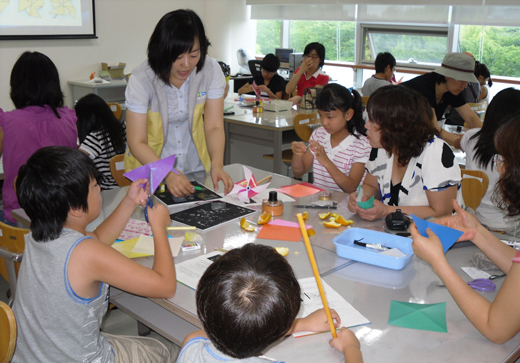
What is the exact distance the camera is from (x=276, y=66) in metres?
5.75

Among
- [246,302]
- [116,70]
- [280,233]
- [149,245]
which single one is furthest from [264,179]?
[116,70]

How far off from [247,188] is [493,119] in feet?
4.72

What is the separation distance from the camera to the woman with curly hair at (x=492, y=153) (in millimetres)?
2467

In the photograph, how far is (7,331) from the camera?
3.85ft

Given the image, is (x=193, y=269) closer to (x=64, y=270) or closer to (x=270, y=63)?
(x=64, y=270)

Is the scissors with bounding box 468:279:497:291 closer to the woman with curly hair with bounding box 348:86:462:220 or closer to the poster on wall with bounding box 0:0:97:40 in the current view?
the woman with curly hair with bounding box 348:86:462:220

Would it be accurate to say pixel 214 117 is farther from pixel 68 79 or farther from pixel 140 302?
pixel 68 79

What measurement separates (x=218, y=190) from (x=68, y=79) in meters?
4.67

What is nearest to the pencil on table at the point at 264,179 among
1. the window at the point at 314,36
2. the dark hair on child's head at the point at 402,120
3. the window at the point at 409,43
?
the dark hair on child's head at the point at 402,120

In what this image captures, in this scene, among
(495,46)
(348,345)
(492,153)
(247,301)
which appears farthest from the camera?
Result: (495,46)

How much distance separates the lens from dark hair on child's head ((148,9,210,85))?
1.99 metres

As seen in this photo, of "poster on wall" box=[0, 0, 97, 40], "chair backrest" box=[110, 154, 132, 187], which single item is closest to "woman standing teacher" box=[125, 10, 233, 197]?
"chair backrest" box=[110, 154, 132, 187]

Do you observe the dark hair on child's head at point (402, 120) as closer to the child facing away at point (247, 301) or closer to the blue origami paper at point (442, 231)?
the blue origami paper at point (442, 231)

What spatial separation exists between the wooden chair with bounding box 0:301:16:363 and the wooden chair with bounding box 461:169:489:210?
2.09 meters
